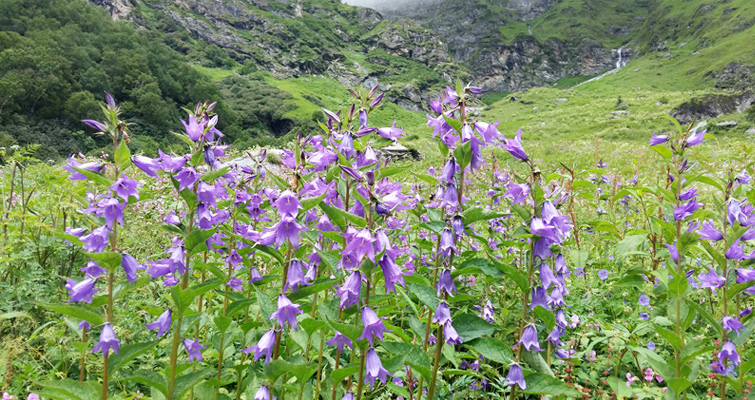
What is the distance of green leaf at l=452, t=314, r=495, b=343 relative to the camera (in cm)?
177

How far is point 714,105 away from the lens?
Answer: 33906 millimetres

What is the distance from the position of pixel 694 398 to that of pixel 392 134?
9.35ft

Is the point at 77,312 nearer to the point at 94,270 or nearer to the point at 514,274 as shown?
the point at 94,270

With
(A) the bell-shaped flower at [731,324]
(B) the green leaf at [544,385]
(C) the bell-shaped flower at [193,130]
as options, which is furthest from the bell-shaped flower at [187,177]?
(A) the bell-shaped flower at [731,324]

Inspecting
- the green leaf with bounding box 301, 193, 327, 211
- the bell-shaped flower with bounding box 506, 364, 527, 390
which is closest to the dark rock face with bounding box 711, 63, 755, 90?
the bell-shaped flower with bounding box 506, 364, 527, 390

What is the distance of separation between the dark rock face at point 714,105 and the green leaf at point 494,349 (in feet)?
138

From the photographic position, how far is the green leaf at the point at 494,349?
5.58ft

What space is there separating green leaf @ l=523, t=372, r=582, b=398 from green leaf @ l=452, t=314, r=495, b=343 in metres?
0.31

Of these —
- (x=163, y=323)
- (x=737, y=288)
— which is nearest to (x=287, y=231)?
(x=163, y=323)

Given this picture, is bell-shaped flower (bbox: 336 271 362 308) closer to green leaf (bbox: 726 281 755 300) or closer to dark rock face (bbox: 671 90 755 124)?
green leaf (bbox: 726 281 755 300)

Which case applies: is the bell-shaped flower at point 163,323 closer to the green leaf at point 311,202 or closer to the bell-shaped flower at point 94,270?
the bell-shaped flower at point 94,270

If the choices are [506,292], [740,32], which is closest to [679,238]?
[506,292]

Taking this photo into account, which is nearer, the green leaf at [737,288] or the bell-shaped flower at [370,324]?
the bell-shaped flower at [370,324]

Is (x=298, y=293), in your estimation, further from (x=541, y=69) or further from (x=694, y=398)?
(x=541, y=69)
